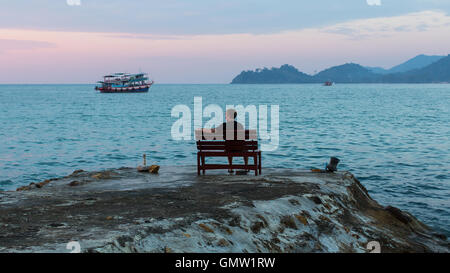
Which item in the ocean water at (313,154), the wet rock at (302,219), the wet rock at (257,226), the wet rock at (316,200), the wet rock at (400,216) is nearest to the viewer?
the wet rock at (257,226)

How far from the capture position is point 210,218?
21.8ft

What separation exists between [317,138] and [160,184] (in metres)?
23.5

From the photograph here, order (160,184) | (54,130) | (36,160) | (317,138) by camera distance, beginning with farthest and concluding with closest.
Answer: (54,130) → (317,138) → (36,160) → (160,184)

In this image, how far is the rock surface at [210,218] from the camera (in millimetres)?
5711

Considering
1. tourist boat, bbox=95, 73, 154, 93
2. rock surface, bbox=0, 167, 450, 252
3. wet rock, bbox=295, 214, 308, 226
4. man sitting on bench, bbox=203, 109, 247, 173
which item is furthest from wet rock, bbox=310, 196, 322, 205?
tourist boat, bbox=95, 73, 154, 93

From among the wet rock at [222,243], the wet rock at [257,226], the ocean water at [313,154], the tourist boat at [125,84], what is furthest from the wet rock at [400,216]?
the tourist boat at [125,84]

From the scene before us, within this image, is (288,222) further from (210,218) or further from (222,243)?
(222,243)

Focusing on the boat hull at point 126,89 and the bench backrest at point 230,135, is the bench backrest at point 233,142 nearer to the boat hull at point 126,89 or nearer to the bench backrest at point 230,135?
the bench backrest at point 230,135

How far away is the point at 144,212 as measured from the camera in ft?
23.1

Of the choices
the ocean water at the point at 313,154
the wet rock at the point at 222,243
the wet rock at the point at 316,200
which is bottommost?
the ocean water at the point at 313,154
